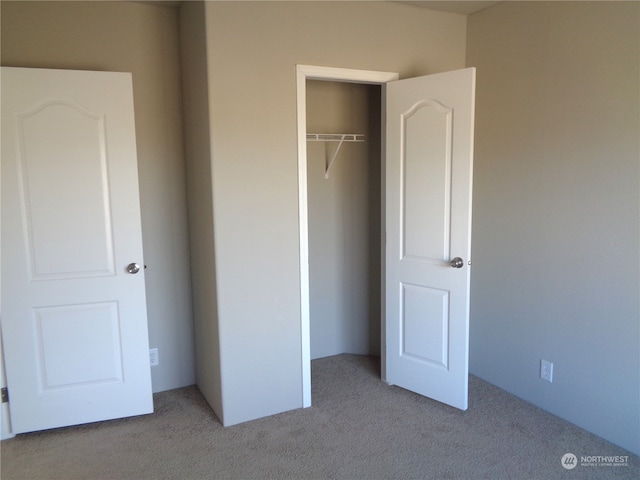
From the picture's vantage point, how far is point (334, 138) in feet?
11.8

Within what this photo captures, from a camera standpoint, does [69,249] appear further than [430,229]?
No

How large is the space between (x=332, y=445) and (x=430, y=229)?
1.36 m

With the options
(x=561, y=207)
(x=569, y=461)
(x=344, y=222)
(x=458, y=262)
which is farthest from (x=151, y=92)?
(x=569, y=461)

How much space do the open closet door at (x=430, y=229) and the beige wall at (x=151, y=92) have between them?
54.3 inches

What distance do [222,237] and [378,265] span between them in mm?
1589

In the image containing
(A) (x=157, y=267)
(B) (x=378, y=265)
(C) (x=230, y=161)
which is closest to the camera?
(C) (x=230, y=161)

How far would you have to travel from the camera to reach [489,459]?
246cm

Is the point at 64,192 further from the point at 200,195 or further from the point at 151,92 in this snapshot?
the point at 151,92

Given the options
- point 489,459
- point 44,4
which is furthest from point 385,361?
point 44,4

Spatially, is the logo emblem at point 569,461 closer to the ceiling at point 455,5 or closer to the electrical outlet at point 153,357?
the electrical outlet at point 153,357

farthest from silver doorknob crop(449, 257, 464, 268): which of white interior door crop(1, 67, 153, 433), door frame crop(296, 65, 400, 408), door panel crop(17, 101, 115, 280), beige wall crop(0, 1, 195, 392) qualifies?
door panel crop(17, 101, 115, 280)

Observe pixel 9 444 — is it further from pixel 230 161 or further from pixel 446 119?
pixel 446 119

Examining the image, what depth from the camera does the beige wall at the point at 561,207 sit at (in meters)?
2.44

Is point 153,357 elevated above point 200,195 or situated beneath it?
situated beneath
